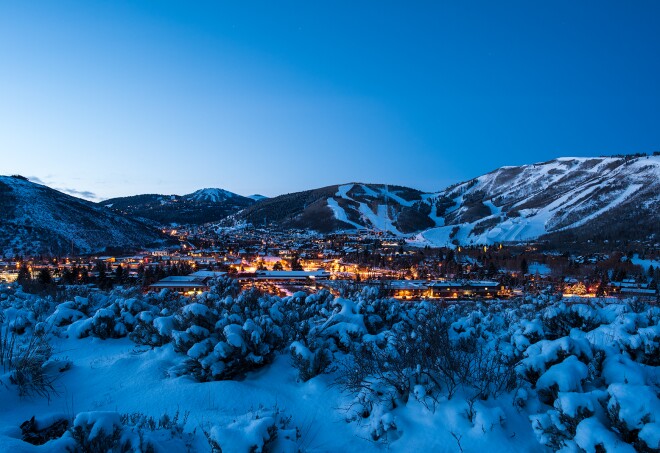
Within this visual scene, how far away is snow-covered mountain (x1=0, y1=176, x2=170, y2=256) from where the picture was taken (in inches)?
3029

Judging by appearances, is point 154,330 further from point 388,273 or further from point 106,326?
point 388,273

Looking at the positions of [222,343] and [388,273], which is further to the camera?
[388,273]

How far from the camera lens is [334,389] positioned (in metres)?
5.09

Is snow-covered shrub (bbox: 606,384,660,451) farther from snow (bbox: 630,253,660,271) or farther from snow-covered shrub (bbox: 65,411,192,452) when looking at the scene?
snow (bbox: 630,253,660,271)

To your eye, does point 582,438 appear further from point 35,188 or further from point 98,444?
point 35,188

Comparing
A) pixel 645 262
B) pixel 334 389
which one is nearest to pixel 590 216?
pixel 645 262

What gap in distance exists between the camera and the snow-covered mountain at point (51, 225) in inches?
3029

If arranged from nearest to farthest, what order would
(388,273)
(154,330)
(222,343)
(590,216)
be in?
1. (222,343)
2. (154,330)
3. (388,273)
4. (590,216)

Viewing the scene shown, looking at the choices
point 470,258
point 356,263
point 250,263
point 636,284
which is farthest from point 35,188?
point 636,284

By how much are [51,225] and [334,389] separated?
98765 mm

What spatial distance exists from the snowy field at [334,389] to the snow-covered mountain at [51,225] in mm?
86373

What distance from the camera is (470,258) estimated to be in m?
98.2

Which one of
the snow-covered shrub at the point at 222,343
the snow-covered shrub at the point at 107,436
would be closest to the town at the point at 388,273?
the snow-covered shrub at the point at 222,343

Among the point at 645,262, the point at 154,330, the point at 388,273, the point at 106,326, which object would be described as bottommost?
Result: the point at 388,273
